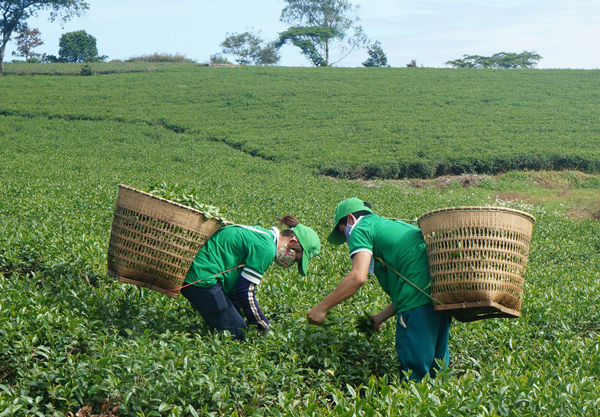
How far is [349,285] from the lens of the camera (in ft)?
12.1

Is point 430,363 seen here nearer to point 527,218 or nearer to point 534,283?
point 527,218

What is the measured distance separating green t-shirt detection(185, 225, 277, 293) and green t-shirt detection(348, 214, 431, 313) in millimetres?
707

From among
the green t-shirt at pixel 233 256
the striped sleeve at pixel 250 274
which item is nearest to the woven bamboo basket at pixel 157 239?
the green t-shirt at pixel 233 256

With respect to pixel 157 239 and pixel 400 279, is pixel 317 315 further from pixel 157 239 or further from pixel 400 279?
pixel 157 239

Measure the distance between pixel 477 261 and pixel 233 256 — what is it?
177cm

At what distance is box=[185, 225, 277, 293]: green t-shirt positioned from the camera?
4.25m

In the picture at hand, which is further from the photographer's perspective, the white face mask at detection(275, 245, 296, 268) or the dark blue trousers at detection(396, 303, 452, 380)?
the white face mask at detection(275, 245, 296, 268)

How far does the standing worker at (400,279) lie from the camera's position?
12.5ft

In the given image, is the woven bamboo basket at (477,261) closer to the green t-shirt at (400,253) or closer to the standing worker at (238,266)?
the green t-shirt at (400,253)

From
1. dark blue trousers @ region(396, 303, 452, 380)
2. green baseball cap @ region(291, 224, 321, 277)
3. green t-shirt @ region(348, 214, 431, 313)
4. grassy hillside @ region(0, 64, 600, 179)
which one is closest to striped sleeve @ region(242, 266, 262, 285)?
green baseball cap @ region(291, 224, 321, 277)

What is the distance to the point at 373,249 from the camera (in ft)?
13.4

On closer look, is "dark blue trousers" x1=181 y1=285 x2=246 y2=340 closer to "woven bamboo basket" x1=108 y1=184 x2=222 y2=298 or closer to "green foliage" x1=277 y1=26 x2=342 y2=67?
"woven bamboo basket" x1=108 y1=184 x2=222 y2=298

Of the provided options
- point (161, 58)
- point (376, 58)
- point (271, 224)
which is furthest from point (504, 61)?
point (271, 224)

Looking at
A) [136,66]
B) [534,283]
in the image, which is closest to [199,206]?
[534,283]
